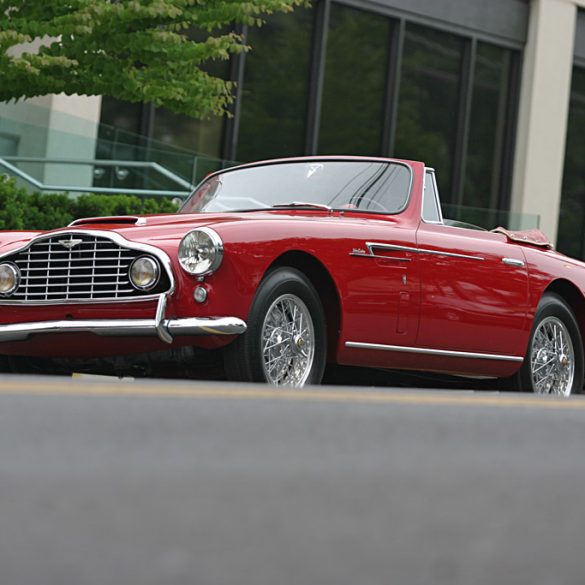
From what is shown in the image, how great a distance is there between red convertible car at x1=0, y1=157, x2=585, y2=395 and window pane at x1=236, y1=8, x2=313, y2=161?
11.3m

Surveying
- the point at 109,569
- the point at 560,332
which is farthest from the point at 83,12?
Answer: the point at 109,569

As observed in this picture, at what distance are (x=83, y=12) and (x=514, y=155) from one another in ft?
40.1

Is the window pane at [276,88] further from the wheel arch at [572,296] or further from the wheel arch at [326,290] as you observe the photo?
the wheel arch at [326,290]

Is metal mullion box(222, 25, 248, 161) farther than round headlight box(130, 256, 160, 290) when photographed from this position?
Yes

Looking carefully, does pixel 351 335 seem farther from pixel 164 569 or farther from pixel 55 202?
pixel 55 202

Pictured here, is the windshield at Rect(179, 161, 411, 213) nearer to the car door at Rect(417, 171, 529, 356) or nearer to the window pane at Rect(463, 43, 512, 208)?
the car door at Rect(417, 171, 529, 356)

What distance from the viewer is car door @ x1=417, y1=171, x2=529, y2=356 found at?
655cm

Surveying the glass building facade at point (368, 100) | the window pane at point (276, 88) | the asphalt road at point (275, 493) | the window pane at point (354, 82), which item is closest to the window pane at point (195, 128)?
the glass building facade at point (368, 100)

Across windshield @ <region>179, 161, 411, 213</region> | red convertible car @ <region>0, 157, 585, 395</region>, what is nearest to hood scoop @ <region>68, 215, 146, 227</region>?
red convertible car @ <region>0, 157, 585, 395</region>

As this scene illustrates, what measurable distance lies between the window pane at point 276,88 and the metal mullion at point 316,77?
81 mm

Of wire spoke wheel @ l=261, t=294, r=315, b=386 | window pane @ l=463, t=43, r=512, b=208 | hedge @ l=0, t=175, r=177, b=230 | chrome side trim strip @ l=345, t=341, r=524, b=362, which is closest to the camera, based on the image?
wire spoke wheel @ l=261, t=294, r=315, b=386

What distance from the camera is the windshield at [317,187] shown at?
23.0 ft

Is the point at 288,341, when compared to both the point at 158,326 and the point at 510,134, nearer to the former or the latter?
the point at 158,326

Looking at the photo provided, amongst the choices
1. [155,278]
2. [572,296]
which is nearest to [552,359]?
[572,296]
